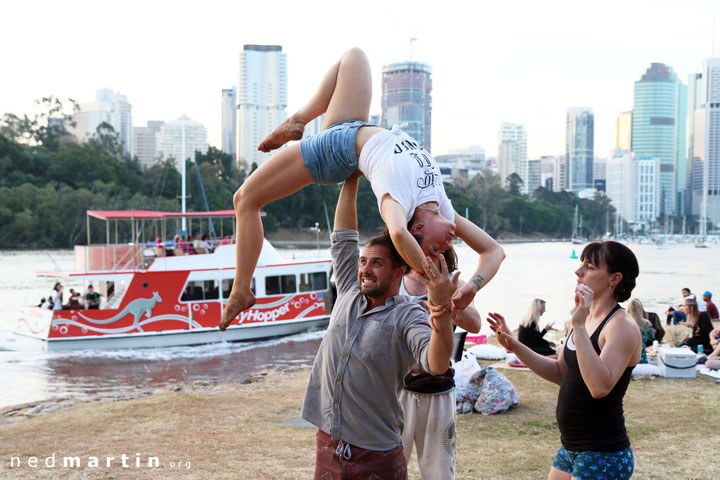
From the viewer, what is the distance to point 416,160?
274 cm

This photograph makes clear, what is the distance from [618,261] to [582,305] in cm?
36

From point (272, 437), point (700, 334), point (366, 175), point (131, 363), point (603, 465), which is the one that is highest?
point (366, 175)

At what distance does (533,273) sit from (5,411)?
41442 millimetres

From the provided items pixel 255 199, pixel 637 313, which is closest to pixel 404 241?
pixel 255 199

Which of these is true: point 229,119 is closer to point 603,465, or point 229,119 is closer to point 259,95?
point 259,95

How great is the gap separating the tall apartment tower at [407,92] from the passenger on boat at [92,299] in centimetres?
5232

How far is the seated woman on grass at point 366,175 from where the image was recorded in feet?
8.54

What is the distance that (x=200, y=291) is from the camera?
1788cm

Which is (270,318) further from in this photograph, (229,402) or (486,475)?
(486,475)

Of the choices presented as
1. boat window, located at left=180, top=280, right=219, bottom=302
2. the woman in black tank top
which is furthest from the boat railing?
the woman in black tank top

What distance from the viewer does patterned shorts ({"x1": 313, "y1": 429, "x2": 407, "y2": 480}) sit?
2623 mm

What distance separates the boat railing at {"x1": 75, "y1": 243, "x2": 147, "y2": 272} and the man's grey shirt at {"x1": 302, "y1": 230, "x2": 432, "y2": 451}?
15764mm

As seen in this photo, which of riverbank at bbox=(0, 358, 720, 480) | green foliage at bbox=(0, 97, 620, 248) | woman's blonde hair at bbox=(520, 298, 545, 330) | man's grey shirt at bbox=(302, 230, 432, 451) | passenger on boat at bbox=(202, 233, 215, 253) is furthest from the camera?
green foliage at bbox=(0, 97, 620, 248)

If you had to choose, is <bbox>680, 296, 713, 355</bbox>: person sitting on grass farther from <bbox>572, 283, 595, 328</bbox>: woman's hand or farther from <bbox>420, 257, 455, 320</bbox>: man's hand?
<bbox>420, 257, 455, 320</bbox>: man's hand
